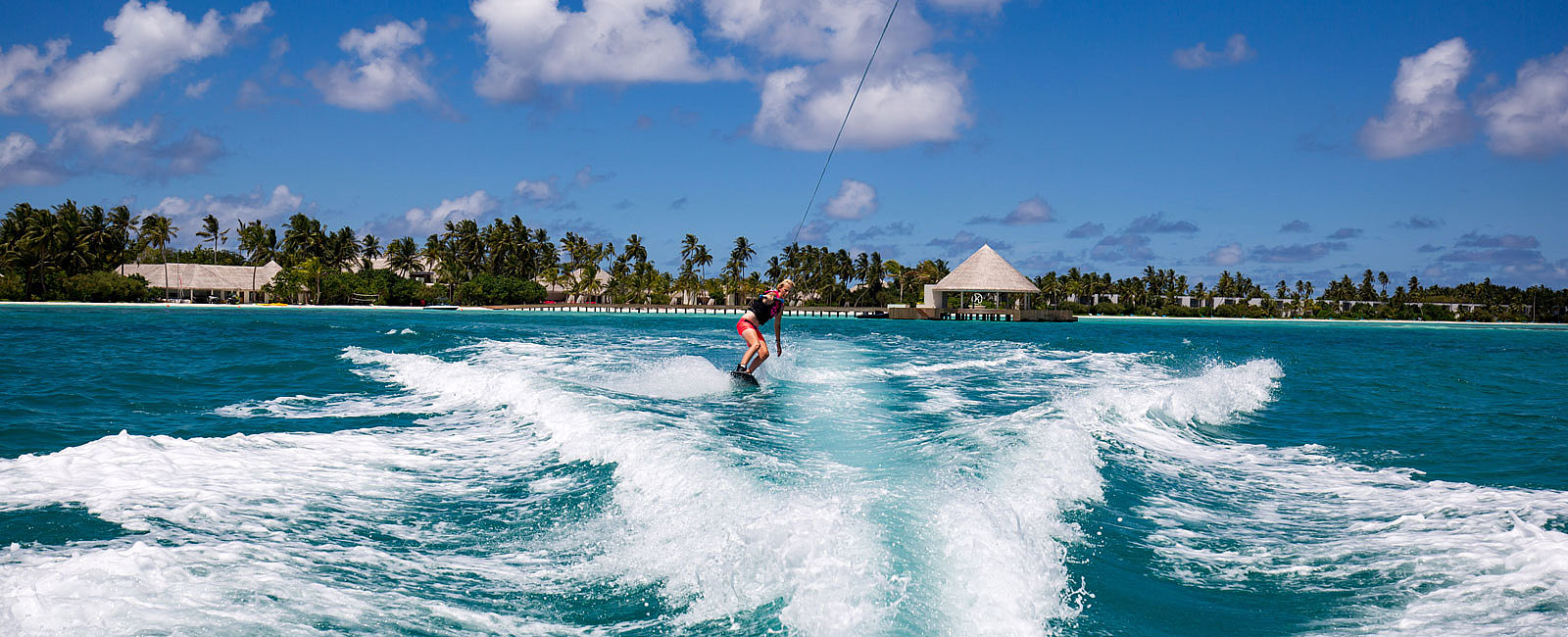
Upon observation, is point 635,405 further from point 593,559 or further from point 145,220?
point 145,220

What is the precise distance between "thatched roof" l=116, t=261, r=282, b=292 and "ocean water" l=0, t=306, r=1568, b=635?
7653 cm

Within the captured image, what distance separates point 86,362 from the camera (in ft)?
49.5

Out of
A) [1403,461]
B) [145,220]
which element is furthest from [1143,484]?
[145,220]

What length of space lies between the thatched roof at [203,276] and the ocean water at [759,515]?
251 feet

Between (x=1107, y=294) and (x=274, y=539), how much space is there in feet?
368

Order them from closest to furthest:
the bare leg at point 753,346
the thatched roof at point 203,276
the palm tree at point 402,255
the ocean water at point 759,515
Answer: the ocean water at point 759,515 < the bare leg at point 753,346 < the thatched roof at point 203,276 < the palm tree at point 402,255

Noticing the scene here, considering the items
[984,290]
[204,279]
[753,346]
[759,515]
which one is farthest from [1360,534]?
[204,279]

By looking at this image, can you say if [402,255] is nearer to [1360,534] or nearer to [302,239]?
[302,239]

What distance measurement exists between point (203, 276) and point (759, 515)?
87904 millimetres

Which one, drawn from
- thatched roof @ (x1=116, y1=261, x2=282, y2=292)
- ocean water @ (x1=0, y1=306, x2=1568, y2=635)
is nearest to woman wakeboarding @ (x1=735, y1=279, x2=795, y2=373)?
ocean water @ (x1=0, y1=306, x2=1568, y2=635)

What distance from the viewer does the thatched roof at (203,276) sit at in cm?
7406

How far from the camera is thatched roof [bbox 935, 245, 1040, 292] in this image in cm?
5981

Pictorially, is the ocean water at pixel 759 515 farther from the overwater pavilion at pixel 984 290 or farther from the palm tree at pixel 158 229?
the palm tree at pixel 158 229


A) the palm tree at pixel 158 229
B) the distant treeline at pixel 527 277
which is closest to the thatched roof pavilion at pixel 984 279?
the distant treeline at pixel 527 277
